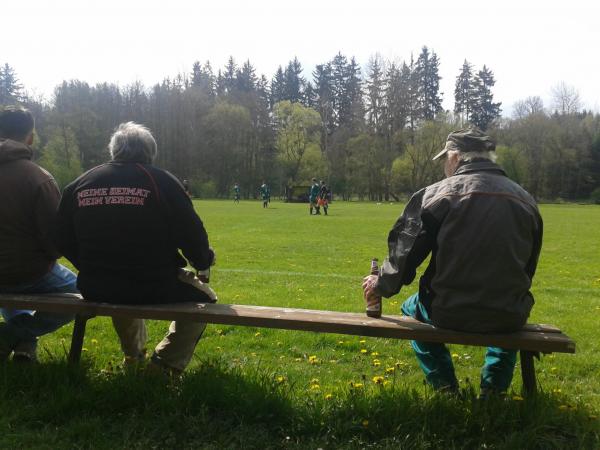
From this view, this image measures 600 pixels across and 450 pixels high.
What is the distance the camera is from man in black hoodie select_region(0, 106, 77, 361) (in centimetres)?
383

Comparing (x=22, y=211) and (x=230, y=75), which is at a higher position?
(x=230, y=75)

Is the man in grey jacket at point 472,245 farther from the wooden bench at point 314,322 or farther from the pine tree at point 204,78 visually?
the pine tree at point 204,78

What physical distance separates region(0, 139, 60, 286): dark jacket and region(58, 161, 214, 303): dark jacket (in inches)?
11.9

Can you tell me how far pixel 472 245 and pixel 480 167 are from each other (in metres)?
0.54

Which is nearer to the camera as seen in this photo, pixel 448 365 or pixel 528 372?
pixel 528 372

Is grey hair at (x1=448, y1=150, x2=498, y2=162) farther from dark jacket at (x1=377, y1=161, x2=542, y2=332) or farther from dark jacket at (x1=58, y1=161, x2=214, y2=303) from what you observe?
dark jacket at (x1=58, y1=161, x2=214, y2=303)

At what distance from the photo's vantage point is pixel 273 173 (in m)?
75.0

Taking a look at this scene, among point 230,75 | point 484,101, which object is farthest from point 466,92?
point 230,75

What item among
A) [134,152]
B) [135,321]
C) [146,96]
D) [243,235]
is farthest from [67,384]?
[146,96]

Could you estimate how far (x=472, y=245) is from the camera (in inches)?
117

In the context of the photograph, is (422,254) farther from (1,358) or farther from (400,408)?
(1,358)

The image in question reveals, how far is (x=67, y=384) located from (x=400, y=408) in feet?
6.89

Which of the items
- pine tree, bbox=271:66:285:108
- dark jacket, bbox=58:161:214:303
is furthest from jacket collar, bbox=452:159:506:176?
pine tree, bbox=271:66:285:108

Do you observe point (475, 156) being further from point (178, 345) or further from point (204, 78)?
point (204, 78)
